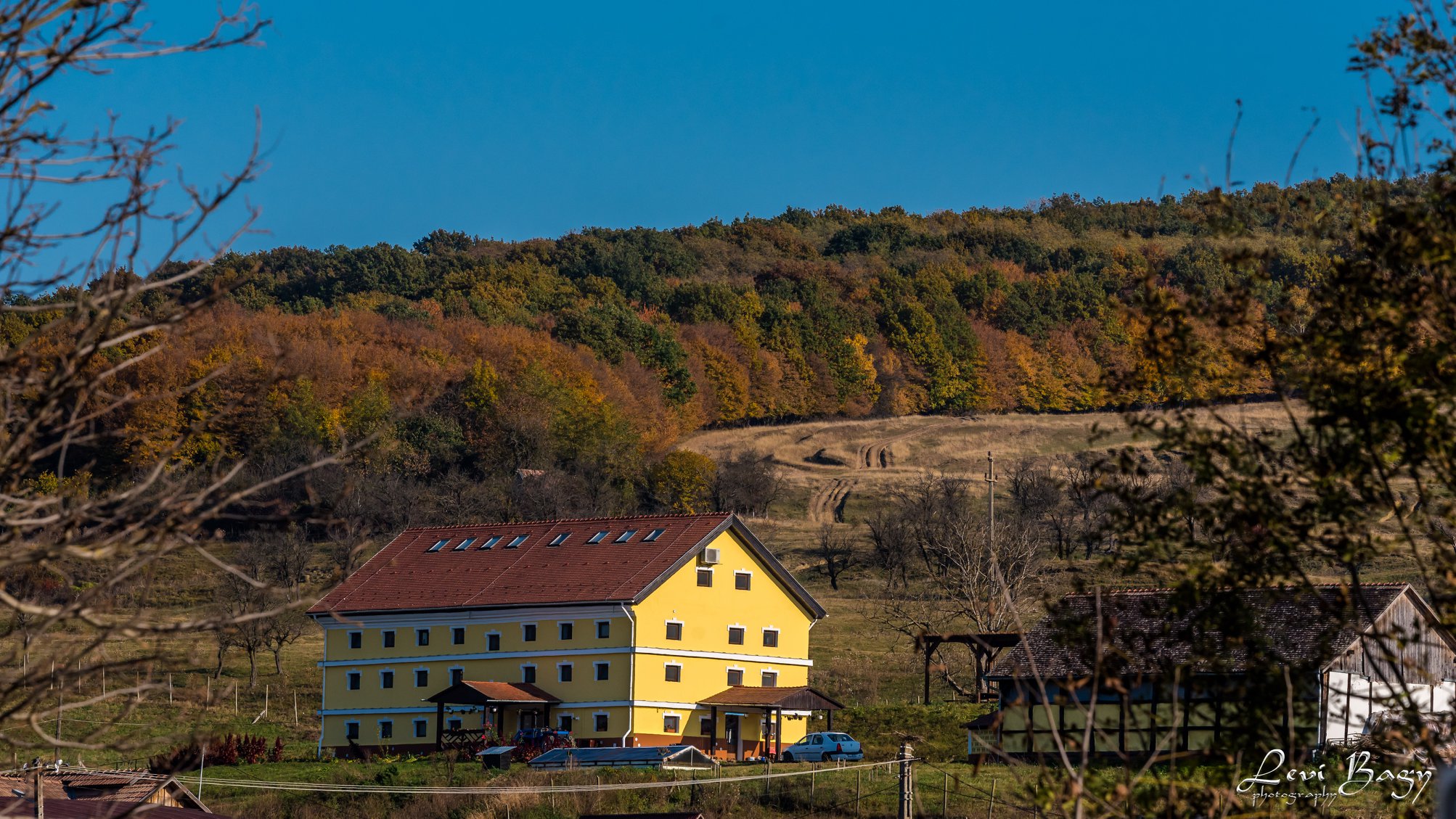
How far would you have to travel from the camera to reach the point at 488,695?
166 ft

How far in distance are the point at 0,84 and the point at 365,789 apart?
115 ft

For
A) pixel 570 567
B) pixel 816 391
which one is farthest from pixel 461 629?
pixel 816 391

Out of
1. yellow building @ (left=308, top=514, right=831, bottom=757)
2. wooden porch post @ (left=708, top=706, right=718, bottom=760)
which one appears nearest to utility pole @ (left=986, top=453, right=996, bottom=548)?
yellow building @ (left=308, top=514, right=831, bottom=757)

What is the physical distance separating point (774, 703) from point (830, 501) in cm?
5218

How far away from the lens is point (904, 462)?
117750mm

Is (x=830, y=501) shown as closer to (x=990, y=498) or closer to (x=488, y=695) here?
(x=990, y=498)

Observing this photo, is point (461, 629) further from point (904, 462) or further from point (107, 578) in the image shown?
point (904, 462)

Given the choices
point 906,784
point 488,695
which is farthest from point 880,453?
point 906,784

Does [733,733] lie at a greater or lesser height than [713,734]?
lesser

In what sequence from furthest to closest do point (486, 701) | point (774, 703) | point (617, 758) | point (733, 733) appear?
point (733, 733) → point (774, 703) → point (486, 701) → point (617, 758)

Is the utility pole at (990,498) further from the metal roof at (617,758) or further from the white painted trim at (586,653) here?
the metal roof at (617,758)

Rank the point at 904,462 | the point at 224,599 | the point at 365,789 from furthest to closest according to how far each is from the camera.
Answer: the point at 904,462 → the point at 224,599 → the point at 365,789

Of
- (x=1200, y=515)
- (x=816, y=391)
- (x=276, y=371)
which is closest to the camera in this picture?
(x=276, y=371)

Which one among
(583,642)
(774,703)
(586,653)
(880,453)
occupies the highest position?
(880,453)
